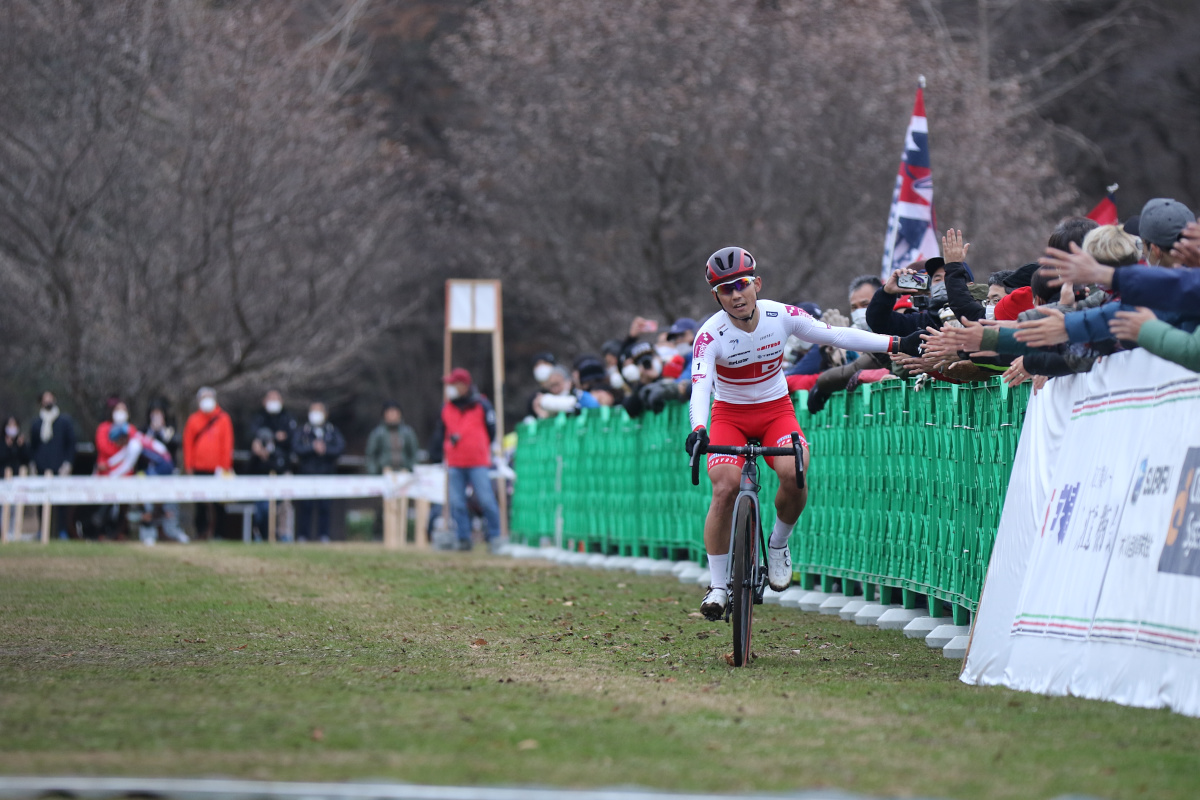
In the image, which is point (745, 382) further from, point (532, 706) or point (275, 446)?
point (275, 446)

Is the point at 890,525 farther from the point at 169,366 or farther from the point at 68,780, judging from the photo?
the point at 169,366

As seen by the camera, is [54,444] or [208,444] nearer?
[208,444]

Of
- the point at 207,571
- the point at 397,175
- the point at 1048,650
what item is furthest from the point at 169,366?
the point at 1048,650

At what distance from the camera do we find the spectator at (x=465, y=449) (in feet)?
78.1

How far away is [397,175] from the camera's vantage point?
40.1 meters

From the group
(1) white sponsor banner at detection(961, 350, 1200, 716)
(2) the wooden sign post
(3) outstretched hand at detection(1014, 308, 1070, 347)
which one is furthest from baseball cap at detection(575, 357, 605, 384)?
(3) outstretched hand at detection(1014, 308, 1070, 347)

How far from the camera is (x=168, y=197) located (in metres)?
31.7

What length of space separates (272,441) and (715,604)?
822 inches

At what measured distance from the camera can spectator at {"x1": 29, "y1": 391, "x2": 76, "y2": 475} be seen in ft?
95.2

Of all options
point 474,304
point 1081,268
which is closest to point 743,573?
point 1081,268

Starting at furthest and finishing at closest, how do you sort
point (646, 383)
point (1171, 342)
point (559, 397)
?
point (559, 397) → point (646, 383) → point (1171, 342)

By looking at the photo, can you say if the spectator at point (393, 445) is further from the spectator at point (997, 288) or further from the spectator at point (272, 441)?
the spectator at point (997, 288)

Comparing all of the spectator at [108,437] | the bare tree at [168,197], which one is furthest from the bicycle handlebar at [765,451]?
the bare tree at [168,197]

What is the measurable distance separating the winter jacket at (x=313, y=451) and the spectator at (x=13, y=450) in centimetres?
458
